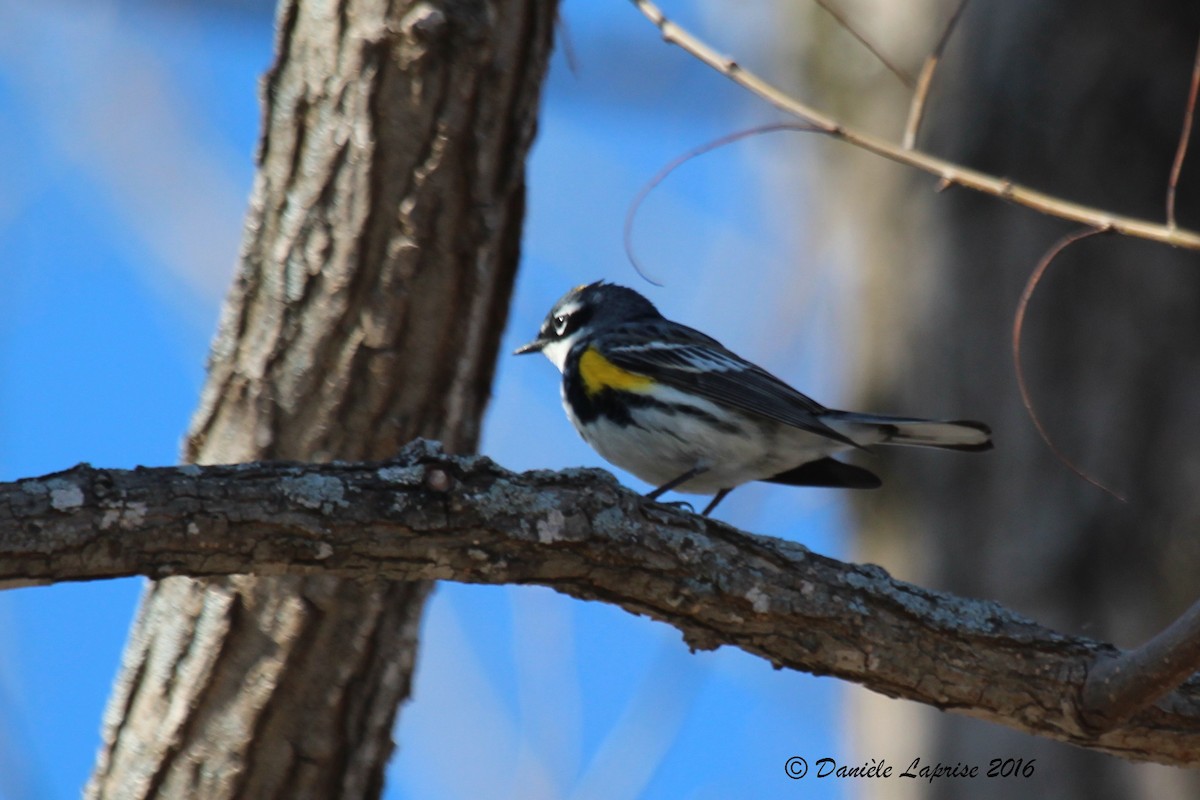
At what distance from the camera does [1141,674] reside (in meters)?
2.59

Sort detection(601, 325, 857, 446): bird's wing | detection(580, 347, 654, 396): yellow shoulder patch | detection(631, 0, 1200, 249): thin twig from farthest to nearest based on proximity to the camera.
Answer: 1. detection(580, 347, 654, 396): yellow shoulder patch
2. detection(601, 325, 857, 446): bird's wing
3. detection(631, 0, 1200, 249): thin twig

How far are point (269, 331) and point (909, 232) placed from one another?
2.59 metres

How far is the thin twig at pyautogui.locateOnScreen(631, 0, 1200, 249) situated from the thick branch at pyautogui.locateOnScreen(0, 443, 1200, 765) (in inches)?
34.7

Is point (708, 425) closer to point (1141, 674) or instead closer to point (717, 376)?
point (717, 376)

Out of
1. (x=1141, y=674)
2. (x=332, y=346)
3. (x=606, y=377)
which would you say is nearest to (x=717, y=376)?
(x=606, y=377)

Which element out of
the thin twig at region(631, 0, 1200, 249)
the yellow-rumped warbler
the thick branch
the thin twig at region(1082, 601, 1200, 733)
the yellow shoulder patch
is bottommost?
the thin twig at region(1082, 601, 1200, 733)

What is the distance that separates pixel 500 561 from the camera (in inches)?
101

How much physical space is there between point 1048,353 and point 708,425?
1.23 metres

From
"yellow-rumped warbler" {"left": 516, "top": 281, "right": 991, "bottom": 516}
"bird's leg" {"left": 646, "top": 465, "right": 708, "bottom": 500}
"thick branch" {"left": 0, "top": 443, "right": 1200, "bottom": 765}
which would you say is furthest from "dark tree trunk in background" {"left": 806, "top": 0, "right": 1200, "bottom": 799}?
"thick branch" {"left": 0, "top": 443, "right": 1200, "bottom": 765}

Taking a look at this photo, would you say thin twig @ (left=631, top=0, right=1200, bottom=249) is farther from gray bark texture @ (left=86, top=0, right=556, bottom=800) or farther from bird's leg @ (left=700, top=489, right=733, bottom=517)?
bird's leg @ (left=700, top=489, right=733, bottom=517)

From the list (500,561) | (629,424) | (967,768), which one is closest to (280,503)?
A: (500,561)

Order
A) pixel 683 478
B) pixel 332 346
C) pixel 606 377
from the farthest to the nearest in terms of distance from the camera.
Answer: pixel 606 377 < pixel 683 478 < pixel 332 346

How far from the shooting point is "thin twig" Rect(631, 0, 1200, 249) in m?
2.34

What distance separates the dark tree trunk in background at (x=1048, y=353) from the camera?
4.06m
